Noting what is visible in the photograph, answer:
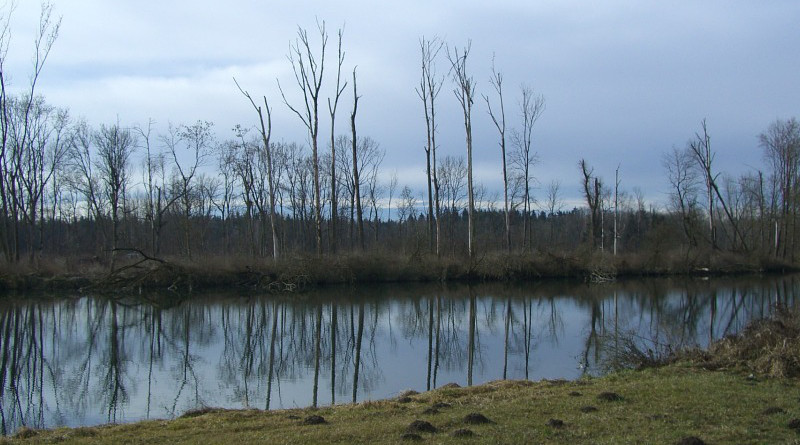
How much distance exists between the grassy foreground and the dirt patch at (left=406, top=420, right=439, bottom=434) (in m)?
0.02

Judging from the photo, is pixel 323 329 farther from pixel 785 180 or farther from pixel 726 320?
pixel 785 180

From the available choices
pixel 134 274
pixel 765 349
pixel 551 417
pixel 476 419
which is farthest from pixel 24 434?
pixel 134 274

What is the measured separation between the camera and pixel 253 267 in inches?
1409

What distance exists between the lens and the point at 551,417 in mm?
7312

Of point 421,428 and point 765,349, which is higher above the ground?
point 765,349

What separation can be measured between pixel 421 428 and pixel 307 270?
28.9 metres

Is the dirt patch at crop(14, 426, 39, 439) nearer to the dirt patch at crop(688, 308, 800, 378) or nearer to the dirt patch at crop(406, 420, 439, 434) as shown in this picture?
the dirt patch at crop(406, 420, 439, 434)

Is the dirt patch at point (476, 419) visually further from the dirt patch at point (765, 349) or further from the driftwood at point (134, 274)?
the driftwood at point (134, 274)

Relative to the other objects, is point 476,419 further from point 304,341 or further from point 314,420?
point 304,341

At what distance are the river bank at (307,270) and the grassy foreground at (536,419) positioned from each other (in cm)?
2580

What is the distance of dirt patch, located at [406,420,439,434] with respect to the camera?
→ 22.0ft

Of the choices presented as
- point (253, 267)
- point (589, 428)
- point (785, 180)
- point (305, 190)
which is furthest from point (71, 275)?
point (785, 180)

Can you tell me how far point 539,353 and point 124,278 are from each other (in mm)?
25479

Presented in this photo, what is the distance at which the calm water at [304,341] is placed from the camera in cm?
1181
